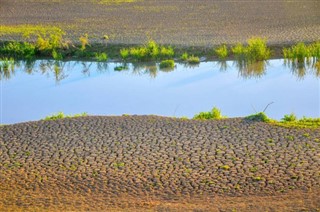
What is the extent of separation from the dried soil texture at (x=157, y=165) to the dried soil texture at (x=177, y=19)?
7.45 metres

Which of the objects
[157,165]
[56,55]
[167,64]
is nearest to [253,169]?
[157,165]

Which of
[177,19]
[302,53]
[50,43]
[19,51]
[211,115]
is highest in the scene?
[177,19]

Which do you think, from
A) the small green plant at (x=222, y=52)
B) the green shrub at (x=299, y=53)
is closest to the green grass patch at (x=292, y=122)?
the green shrub at (x=299, y=53)

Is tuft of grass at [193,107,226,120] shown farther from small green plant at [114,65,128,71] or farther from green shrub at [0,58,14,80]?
green shrub at [0,58,14,80]

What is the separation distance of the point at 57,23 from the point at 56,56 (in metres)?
4.33

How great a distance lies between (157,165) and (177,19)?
13420 millimetres

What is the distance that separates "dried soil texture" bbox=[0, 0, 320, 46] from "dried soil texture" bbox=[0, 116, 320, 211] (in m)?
7.45

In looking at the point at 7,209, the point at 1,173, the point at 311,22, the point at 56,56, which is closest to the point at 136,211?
the point at 7,209

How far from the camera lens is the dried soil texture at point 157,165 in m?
8.69

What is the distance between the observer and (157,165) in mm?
9953

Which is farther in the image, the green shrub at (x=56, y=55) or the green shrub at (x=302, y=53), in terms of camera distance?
the green shrub at (x=56, y=55)

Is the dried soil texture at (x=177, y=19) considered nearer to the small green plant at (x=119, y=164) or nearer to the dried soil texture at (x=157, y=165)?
the dried soil texture at (x=157, y=165)

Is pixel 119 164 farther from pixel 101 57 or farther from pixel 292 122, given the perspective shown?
pixel 101 57

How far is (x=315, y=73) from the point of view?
1667 centimetres
